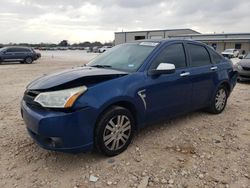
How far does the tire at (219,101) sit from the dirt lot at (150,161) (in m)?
0.67

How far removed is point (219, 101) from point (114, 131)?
302 cm

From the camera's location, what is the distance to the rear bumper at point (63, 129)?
299 centimetres

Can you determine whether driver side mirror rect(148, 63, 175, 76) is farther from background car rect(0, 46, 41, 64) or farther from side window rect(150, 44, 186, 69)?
background car rect(0, 46, 41, 64)

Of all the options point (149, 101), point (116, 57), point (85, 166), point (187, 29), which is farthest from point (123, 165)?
point (187, 29)

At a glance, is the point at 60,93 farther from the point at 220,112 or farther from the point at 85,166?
the point at 220,112

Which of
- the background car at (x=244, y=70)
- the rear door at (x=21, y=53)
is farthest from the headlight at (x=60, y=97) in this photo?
the rear door at (x=21, y=53)

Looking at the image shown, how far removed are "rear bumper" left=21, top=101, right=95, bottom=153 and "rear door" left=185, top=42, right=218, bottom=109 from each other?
230 centimetres

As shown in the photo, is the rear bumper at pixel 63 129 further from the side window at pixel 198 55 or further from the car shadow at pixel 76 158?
the side window at pixel 198 55

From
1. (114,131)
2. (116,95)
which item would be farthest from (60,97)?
(114,131)

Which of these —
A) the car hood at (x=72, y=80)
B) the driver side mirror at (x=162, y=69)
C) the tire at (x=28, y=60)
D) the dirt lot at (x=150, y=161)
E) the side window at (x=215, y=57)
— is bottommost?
the dirt lot at (x=150, y=161)

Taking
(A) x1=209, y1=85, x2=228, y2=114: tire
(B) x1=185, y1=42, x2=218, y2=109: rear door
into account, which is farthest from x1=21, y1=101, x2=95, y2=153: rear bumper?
(A) x1=209, y1=85, x2=228, y2=114: tire

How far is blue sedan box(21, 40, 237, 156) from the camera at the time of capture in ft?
10.0

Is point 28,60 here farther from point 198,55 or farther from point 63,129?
point 63,129

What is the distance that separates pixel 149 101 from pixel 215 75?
6.81 feet
